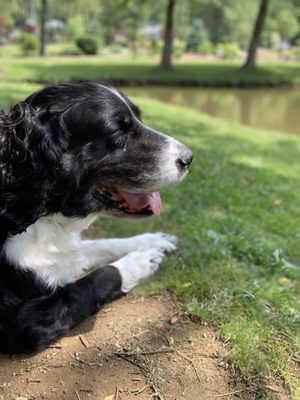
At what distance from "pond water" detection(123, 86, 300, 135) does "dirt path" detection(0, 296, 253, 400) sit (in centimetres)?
1241

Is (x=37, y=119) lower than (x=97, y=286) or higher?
higher

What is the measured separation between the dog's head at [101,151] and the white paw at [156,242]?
0.75 meters

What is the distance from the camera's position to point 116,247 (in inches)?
145

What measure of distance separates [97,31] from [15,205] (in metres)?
54.4

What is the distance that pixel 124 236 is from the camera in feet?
13.9

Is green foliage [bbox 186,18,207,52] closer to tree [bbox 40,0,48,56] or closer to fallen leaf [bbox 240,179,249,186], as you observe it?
tree [bbox 40,0,48,56]

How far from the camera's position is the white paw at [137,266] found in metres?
3.29

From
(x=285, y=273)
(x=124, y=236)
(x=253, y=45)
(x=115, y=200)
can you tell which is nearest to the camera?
(x=115, y=200)

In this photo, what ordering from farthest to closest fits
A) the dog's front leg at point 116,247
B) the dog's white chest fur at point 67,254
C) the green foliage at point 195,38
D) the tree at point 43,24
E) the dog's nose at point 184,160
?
1. the green foliage at point 195,38
2. the tree at point 43,24
3. the dog's front leg at point 116,247
4. the dog's nose at point 184,160
5. the dog's white chest fur at point 67,254

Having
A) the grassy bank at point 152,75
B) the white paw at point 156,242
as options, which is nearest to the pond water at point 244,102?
the grassy bank at point 152,75

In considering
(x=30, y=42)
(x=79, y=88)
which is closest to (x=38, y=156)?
(x=79, y=88)

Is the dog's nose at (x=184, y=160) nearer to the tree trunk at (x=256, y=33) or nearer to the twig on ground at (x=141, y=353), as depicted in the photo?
the twig on ground at (x=141, y=353)

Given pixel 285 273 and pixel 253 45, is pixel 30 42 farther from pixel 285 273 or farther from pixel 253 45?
pixel 285 273

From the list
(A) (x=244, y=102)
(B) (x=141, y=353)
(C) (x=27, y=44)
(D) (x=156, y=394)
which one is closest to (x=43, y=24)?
(C) (x=27, y=44)
